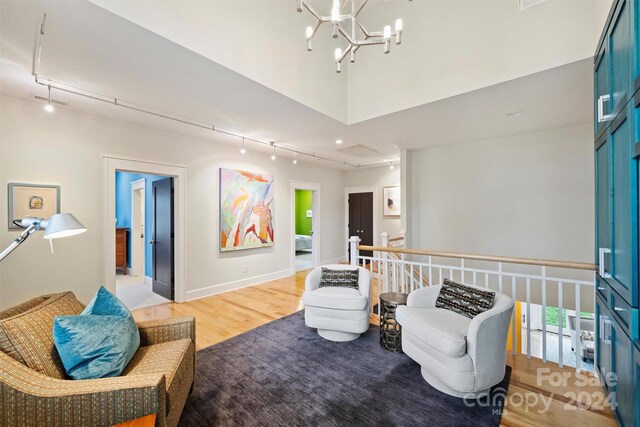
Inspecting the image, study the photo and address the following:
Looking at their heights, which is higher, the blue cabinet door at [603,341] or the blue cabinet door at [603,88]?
the blue cabinet door at [603,88]

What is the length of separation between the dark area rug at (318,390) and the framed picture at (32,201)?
7.98 ft

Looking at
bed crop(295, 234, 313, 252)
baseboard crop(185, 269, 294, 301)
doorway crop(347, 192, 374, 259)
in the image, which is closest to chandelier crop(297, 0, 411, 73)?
baseboard crop(185, 269, 294, 301)

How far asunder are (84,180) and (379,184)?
5.77 m

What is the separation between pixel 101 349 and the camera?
1406 mm

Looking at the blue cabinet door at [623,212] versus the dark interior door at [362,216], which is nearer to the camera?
the blue cabinet door at [623,212]

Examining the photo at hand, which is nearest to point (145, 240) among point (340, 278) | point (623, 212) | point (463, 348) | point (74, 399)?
point (340, 278)

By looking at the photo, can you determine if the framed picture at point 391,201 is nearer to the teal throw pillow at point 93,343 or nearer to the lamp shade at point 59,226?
the teal throw pillow at point 93,343

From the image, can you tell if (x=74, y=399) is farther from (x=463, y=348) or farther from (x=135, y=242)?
(x=135, y=242)

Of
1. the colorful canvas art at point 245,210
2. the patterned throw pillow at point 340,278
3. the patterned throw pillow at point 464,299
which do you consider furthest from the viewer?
the colorful canvas art at point 245,210

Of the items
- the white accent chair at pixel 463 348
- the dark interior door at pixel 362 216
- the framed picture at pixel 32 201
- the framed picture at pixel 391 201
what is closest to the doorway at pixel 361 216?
the dark interior door at pixel 362 216

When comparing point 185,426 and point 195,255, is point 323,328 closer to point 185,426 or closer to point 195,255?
point 185,426

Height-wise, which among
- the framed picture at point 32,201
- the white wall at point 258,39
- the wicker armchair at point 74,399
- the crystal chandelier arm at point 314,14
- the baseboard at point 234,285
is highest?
the white wall at point 258,39

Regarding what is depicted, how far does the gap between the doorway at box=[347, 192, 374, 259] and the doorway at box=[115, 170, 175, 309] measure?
458cm

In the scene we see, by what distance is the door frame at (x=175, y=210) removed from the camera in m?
3.46
